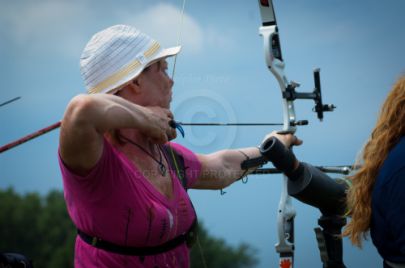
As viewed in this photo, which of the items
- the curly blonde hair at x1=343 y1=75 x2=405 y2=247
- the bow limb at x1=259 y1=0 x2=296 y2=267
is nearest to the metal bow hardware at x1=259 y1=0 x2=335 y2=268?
the bow limb at x1=259 y1=0 x2=296 y2=267

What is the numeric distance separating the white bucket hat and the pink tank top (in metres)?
0.25

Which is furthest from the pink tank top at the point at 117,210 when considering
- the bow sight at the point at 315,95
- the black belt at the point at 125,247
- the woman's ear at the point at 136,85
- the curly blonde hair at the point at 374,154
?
the bow sight at the point at 315,95

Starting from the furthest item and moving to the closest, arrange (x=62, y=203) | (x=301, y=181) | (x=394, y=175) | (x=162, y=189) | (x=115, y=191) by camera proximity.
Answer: (x=62, y=203), (x=301, y=181), (x=162, y=189), (x=115, y=191), (x=394, y=175)

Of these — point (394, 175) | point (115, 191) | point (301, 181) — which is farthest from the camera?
point (301, 181)

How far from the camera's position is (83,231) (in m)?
1.80

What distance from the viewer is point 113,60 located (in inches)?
74.1

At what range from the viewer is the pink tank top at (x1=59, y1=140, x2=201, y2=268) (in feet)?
5.54

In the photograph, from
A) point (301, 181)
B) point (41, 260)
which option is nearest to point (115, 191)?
point (301, 181)

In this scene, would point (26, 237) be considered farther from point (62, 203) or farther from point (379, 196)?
point (379, 196)

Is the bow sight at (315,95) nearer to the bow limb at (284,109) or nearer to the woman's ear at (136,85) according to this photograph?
the bow limb at (284,109)

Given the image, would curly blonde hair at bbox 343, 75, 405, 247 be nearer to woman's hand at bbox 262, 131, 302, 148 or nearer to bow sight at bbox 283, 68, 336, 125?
woman's hand at bbox 262, 131, 302, 148

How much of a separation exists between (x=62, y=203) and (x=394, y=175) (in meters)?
4.15

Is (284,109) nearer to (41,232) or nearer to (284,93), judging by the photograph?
(284,93)

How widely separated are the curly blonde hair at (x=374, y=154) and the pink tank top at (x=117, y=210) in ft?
1.92
